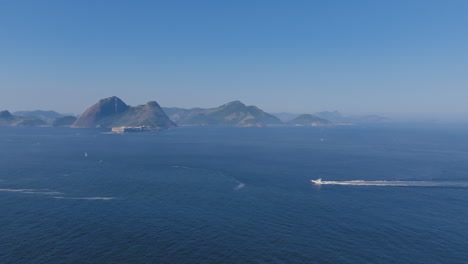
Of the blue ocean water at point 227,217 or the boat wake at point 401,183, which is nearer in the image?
the blue ocean water at point 227,217

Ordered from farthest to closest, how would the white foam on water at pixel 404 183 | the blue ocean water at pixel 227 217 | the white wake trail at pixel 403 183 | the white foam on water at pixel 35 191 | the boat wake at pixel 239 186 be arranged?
the white wake trail at pixel 403 183 → the white foam on water at pixel 404 183 → the boat wake at pixel 239 186 → the white foam on water at pixel 35 191 → the blue ocean water at pixel 227 217

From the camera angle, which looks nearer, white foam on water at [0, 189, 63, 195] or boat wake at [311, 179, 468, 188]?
white foam on water at [0, 189, 63, 195]

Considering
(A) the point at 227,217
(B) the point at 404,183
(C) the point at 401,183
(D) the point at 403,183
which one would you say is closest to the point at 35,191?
(A) the point at 227,217

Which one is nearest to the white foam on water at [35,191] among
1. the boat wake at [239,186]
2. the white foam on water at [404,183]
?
the boat wake at [239,186]

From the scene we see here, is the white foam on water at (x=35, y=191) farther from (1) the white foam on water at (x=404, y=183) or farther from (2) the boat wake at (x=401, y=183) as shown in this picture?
(1) the white foam on water at (x=404, y=183)

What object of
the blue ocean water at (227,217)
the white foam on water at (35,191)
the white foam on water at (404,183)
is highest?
the white foam on water at (35,191)

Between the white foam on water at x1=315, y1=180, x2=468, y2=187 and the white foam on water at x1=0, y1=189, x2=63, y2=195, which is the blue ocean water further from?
the white foam on water at x1=315, y1=180, x2=468, y2=187

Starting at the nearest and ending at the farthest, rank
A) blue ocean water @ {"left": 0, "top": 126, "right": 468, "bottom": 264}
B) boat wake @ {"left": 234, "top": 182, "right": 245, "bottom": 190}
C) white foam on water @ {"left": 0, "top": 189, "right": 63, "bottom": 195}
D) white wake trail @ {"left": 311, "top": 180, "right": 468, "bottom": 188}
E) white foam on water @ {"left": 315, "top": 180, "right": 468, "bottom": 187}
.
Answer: blue ocean water @ {"left": 0, "top": 126, "right": 468, "bottom": 264} → white foam on water @ {"left": 0, "top": 189, "right": 63, "bottom": 195} → boat wake @ {"left": 234, "top": 182, "right": 245, "bottom": 190} → white foam on water @ {"left": 315, "top": 180, "right": 468, "bottom": 187} → white wake trail @ {"left": 311, "top": 180, "right": 468, "bottom": 188}

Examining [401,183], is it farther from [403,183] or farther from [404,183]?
[404,183]

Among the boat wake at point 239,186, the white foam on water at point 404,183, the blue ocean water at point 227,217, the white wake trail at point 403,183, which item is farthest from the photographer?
the white wake trail at point 403,183

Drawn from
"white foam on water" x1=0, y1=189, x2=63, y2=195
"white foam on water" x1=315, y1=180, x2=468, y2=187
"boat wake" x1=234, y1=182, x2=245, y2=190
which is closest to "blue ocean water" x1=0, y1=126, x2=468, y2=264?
"white foam on water" x1=0, y1=189, x2=63, y2=195

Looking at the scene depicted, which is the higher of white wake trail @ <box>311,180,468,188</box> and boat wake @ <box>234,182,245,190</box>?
white wake trail @ <box>311,180,468,188</box>

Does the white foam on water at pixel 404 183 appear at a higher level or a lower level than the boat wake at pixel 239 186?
higher
